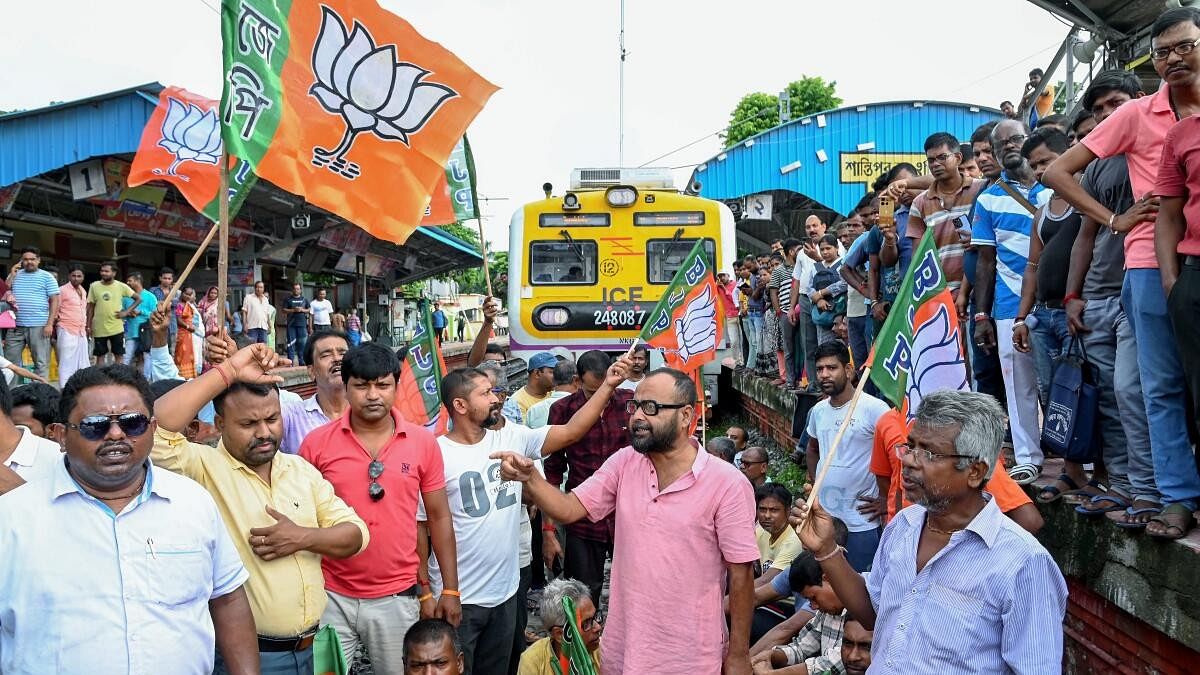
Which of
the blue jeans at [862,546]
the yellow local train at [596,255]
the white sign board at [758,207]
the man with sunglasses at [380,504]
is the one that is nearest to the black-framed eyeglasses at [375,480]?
the man with sunglasses at [380,504]

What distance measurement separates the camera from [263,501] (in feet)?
10.8

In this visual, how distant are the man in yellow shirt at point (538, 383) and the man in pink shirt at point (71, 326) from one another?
28.5 ft

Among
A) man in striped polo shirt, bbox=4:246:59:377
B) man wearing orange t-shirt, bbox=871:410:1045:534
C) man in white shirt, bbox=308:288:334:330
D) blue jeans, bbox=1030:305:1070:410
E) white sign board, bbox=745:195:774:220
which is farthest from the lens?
white sign board, bbox=745:195:774:220

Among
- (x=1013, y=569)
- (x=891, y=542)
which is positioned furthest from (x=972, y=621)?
(x=891, y=542)

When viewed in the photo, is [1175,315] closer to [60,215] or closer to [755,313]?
[755,313]

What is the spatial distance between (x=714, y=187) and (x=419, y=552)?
65.6 ft

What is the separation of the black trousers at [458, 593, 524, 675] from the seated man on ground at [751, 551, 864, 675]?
3.51 feet

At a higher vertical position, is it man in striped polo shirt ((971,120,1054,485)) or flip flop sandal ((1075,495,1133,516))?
man in striped polo shirt ((971,120,1054,485))

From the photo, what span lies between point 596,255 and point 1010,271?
241 inches

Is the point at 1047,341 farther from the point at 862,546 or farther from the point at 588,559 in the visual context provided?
the point at 588,559

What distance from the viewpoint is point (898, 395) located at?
3.67 metres

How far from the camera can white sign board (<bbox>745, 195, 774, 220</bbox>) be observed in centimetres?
2352

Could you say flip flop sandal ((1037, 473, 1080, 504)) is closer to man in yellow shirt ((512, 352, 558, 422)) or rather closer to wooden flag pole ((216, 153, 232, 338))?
man in yellow shirt ((512, 352, 558, 422))

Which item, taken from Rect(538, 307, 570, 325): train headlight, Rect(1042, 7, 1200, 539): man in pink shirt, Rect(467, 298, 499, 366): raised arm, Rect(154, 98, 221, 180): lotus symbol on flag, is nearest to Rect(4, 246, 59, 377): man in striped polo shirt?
Rect(154, 98, 221, 180): lotus symbol on flag
